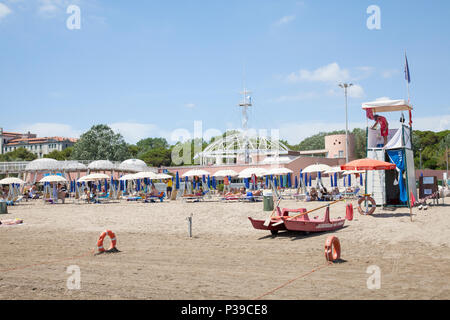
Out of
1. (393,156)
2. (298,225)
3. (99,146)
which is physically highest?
(99,146)

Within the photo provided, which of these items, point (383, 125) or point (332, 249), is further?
point (383, 125)

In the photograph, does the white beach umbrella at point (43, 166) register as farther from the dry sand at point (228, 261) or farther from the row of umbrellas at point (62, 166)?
the dry sand at point (228, 261)

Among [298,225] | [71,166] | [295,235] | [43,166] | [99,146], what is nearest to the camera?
[298,225]

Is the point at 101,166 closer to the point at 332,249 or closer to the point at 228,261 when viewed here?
the point at 228,261

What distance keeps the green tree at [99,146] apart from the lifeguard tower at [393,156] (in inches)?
1862

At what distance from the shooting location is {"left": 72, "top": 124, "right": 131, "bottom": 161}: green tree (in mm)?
60656

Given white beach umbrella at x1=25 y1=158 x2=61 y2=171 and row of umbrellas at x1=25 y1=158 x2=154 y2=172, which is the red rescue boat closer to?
row of umbrellas at x1=25 y1=158 x2=154 y2=172

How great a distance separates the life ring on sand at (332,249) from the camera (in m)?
8.35

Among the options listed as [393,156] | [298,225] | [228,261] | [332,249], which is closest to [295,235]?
[298,225]

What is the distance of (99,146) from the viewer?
60.6 m

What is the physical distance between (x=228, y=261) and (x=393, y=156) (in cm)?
1193

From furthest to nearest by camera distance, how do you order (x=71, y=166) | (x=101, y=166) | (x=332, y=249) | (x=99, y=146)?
(x=99, y=146)
(x=101, y=166)
(x=71, y=166)
(x=332, y=249)
